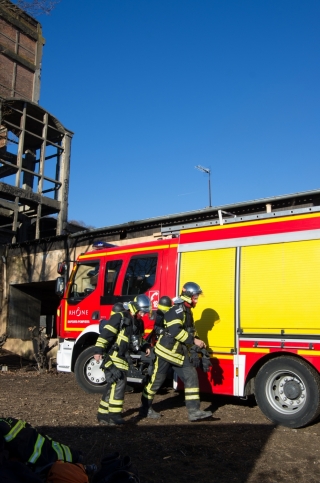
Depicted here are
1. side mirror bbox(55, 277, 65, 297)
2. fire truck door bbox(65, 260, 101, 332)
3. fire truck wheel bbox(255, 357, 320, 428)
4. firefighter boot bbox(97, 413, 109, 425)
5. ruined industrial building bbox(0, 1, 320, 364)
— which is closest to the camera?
fire truck wheel bbox(255, 357, 320, 428)

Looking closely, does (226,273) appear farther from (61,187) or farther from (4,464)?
(61,187)

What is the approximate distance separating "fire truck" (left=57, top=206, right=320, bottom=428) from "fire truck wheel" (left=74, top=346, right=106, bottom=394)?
1297 mm

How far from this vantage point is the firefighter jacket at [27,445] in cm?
278

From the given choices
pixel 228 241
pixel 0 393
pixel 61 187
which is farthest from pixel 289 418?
pixel 61 187

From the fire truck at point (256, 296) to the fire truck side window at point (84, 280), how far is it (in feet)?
3.41

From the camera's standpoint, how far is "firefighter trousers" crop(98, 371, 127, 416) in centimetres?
596

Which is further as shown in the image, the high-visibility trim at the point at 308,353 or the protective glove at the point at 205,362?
the protective glove at the point at 205,362

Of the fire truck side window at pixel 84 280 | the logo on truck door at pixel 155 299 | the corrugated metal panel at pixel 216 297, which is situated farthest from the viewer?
the fire truck side window at pixel 84 280

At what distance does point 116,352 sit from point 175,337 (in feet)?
2.66

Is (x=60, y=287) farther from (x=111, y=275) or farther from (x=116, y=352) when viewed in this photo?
(x=116, y=352)

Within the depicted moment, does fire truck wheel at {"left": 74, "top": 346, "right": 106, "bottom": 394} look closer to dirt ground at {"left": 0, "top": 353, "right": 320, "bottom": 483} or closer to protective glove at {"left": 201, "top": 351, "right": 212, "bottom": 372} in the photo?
dirt ground at {"left": 0, "top": 353, "right": 320, "bottom": 483}

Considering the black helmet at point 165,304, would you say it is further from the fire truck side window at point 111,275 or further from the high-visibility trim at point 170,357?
the fire truck side window at point 111,275

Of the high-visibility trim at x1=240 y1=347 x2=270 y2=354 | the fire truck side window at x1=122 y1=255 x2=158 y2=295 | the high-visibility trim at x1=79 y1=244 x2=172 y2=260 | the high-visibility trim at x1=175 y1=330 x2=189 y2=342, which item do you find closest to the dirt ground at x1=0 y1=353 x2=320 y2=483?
the high-visibility trim at x1=240 y1=347 x2=270 y2=354

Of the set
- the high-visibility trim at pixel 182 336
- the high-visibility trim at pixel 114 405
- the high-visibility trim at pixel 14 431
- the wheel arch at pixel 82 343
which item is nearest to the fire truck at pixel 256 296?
the high-visibility trim at pixel 182 336
